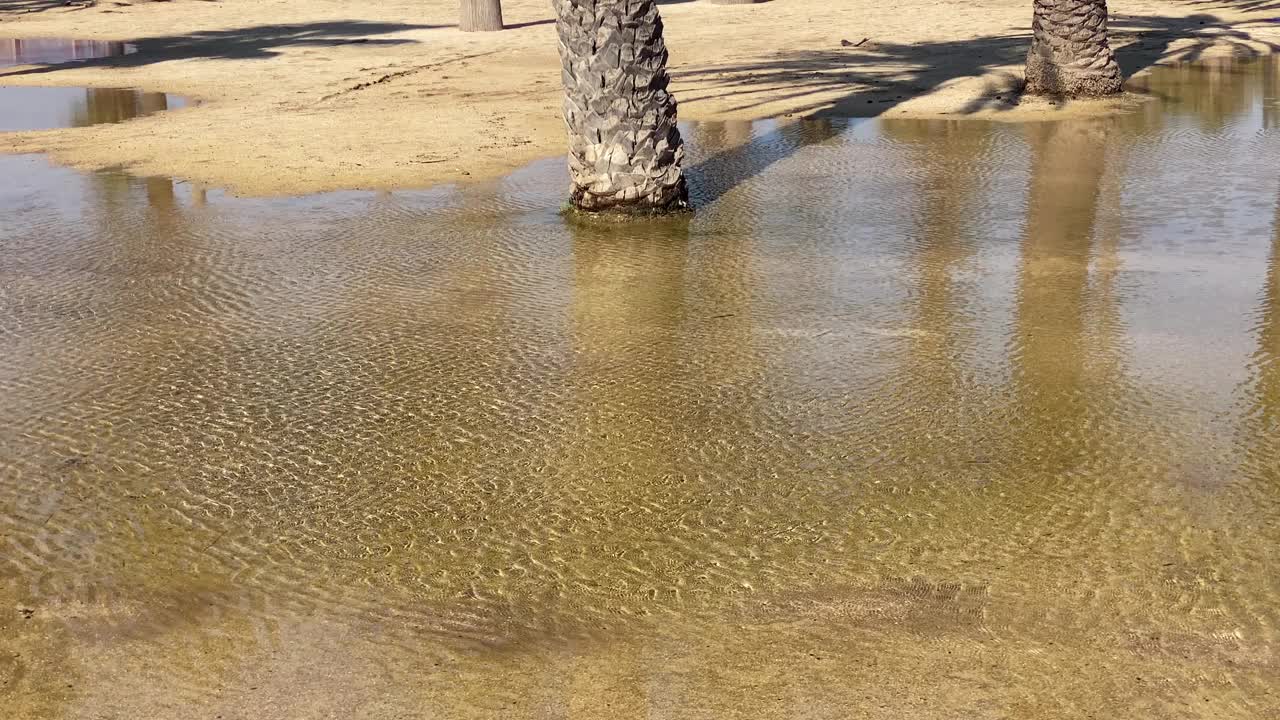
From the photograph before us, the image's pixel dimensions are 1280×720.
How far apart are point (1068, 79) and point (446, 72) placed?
7023 mm

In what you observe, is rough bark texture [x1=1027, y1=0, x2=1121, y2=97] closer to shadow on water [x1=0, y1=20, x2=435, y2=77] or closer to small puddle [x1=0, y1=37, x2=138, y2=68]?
shadow on water [x1=0, y1=20, x2=435, y2=77]

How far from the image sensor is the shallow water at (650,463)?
350 centimetres

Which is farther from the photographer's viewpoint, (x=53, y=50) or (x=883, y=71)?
(x=53, y=50)

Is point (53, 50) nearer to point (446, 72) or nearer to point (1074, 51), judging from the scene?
point (446, 72)

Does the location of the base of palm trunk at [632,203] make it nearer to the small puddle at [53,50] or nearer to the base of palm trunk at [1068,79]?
the base of palm trunk at [1068,79]

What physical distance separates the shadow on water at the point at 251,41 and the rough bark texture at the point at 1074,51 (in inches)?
382

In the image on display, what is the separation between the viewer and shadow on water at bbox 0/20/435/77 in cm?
1836

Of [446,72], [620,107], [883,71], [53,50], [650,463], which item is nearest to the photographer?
[650,463]

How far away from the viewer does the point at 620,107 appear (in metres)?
8.59

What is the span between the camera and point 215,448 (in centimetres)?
494

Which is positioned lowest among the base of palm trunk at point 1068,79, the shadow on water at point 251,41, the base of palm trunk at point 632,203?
the base of palm trunk at point 632,203

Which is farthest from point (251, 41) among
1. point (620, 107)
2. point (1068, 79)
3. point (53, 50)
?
point (620, 107)

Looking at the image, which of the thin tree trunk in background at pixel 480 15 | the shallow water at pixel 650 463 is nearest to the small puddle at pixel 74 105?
the shallow water at pixel 650 463

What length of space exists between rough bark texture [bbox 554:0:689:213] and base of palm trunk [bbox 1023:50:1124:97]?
5.60 metres
